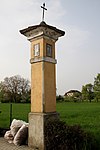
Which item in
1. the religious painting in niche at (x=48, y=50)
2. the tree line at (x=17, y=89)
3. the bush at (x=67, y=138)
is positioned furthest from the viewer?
the tree line at (x=17, y=89)

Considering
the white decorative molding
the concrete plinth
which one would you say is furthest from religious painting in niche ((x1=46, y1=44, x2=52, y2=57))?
the concrete plinth

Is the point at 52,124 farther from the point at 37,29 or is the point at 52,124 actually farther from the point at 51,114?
the point at 37,29

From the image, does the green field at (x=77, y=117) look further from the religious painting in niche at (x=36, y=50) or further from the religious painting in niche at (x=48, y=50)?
the religious painting in niche at (x=36, y=50)

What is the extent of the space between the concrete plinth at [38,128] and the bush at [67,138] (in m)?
0.25

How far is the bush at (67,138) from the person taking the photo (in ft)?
19.6

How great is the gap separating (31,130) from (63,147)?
1.44m

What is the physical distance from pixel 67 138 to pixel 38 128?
1.14 meters

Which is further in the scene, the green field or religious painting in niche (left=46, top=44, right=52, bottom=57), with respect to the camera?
the green field

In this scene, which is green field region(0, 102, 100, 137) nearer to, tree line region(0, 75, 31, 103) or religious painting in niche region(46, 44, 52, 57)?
religious painting in niche region(46, 44, 52, 57)

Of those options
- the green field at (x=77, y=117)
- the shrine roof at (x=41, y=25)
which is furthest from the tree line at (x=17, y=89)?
the shrine roof at (x=41, y=25)

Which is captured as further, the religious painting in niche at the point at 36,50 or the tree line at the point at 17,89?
the tree line at the point at 17,89

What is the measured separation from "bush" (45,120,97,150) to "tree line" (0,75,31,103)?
5139cm

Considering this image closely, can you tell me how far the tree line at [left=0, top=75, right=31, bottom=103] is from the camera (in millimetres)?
60250

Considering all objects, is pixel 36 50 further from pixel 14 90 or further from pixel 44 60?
pixel 14 90
